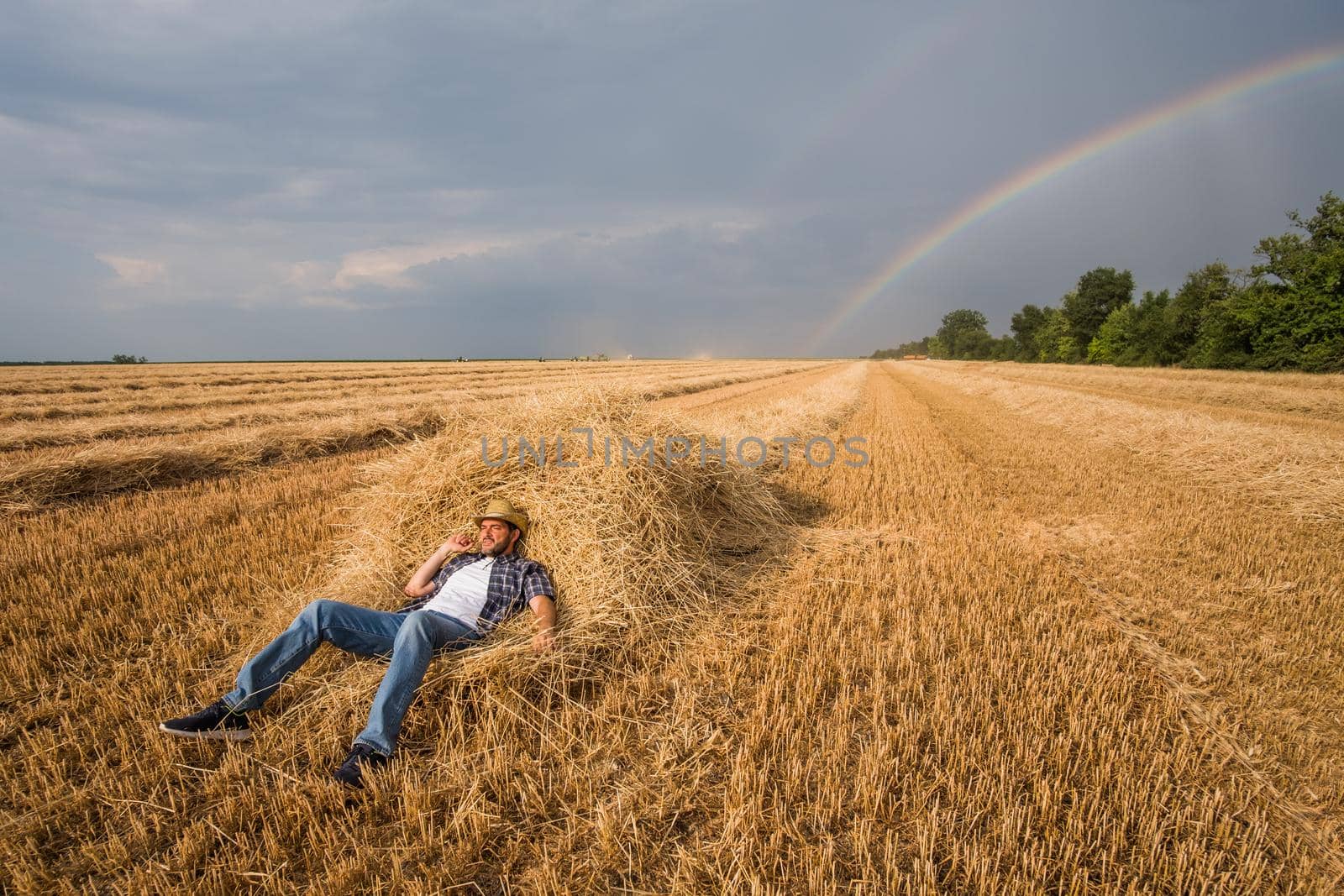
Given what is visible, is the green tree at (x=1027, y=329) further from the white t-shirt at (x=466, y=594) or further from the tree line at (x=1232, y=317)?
the white t-shirt at (x=466, y=594)

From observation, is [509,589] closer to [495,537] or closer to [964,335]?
[495,537]

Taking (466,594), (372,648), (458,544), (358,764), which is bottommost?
(358,764)

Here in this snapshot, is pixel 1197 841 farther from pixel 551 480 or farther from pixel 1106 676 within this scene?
pixel 551 480

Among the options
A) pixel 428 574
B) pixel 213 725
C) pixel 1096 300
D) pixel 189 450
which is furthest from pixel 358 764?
pixel 1096 300

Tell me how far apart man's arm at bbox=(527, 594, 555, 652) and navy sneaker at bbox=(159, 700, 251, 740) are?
4.98 feet

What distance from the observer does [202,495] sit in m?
7.00

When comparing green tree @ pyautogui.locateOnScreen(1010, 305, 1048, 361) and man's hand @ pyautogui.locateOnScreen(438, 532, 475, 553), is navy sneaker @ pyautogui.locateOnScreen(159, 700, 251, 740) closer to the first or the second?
man's hand @ pyautogui.locateOnScreen(438, 532, 475, 553)

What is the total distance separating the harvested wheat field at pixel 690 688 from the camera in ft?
7.02

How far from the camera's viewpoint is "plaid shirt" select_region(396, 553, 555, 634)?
3.50 meters

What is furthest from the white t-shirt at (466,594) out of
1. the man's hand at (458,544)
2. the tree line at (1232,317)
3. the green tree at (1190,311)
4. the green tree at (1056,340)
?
the green tree at (1056,340)

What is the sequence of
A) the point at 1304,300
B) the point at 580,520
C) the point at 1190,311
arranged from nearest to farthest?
1. the point at 580,520
2. the point at 1304,300
3. the point at 1190,311

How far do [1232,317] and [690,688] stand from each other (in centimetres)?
4068

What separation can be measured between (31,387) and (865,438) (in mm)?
26308

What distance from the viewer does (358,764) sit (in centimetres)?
253
